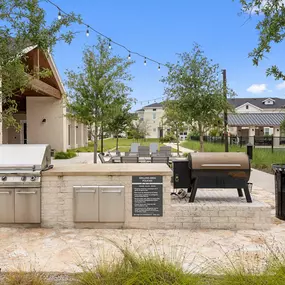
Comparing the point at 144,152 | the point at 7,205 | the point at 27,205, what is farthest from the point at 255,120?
the point at 7,205

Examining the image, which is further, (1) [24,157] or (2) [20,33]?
(1) [24,157]

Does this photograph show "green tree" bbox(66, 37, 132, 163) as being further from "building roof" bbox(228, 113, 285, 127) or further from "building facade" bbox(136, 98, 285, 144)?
"building roof" bbox(228, 113, 285, 127)

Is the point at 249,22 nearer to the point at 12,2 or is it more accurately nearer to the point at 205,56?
the point at 12,2

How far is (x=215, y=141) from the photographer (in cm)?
2903

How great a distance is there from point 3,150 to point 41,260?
8.94 ft

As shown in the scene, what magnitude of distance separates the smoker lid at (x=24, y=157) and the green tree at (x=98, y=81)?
9256 mm

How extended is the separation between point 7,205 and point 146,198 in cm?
248

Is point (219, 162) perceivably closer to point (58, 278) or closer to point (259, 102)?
point (58, 278)

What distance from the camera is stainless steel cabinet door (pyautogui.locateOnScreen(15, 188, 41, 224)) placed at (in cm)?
588

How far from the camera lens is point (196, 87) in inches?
579

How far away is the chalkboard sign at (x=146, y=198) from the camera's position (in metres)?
5.97

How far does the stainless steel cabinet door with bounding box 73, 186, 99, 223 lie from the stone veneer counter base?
0.09 meters

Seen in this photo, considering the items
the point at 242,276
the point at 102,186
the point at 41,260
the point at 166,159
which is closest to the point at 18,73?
the point at 102,186

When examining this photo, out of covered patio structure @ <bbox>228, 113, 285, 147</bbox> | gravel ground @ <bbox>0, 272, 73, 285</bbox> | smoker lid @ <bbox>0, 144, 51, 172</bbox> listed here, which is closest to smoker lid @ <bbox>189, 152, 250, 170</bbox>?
smoker lid @ <bbox>0, 144, 51, 172</bbox>
